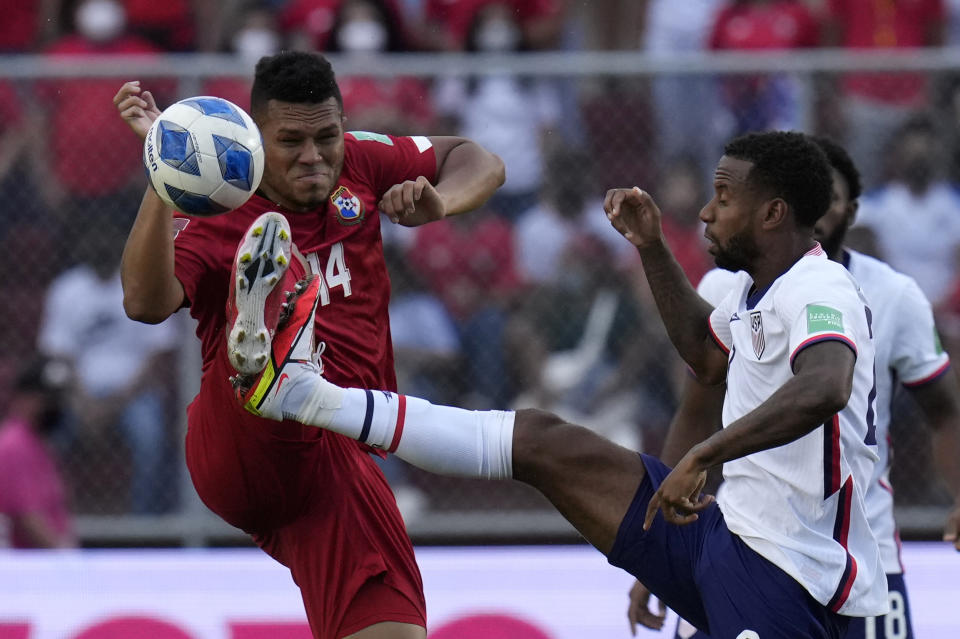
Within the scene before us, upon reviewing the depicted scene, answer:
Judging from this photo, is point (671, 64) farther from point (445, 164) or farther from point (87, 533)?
point (87, 533)

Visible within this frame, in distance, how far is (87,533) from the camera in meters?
8.00

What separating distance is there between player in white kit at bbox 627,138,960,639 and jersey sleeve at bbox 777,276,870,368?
104cm

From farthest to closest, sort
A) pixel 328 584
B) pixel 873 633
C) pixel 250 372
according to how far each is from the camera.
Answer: pixel 873 633 → pixel 328 584 → pixel 250 372

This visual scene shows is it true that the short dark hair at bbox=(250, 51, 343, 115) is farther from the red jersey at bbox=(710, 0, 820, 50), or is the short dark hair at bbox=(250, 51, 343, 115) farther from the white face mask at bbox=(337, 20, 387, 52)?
the red jersey at bbox=(710, 0, 820, 50)

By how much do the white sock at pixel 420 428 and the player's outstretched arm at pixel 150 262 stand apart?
0.53 meters

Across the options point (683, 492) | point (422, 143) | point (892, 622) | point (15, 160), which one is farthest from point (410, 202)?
point (15, 160)

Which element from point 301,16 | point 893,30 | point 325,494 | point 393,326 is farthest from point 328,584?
point 893,30

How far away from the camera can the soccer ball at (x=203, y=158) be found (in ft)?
13.9

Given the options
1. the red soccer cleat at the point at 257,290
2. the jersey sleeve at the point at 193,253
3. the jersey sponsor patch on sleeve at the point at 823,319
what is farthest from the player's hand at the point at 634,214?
the jersey sleeve at the point at 193,253

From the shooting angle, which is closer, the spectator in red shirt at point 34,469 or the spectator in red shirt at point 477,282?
the spectator in red shirt at point 34,469

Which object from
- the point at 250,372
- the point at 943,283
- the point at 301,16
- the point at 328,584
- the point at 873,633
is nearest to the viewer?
the point at 250,372

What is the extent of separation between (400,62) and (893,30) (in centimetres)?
353

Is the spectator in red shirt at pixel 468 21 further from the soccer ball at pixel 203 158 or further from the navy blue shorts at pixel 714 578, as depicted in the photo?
the navy blue shorts at pixel 714 578

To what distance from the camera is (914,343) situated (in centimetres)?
534
